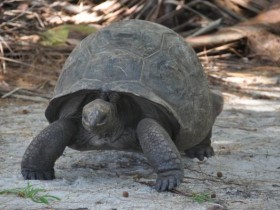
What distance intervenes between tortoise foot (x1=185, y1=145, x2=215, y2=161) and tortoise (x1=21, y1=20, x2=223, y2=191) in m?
0.41

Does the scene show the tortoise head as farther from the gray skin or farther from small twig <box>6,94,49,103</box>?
small twig <box>6,94,49,103</box>

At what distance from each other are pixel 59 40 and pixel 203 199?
531 cm

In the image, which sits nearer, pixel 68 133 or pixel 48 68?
pixel 68 133

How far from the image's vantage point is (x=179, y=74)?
416cm

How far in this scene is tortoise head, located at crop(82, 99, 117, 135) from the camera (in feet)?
12.2

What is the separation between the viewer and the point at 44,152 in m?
4.00

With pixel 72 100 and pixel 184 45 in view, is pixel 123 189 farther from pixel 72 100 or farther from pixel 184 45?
pixel 184 45

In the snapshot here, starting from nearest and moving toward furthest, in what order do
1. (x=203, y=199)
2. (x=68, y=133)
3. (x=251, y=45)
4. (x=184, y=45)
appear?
(x=203, y=199)
(x=68, y=133)
(x=184, y=45)
(x=251, y=45)

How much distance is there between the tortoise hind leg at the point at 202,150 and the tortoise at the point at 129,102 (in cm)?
42

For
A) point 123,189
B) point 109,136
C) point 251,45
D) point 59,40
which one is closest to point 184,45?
point 109,136

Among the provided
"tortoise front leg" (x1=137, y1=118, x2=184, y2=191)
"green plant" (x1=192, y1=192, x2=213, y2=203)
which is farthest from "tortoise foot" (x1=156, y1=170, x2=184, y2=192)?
"green plant" (x1=192, y1=192, x2=213, y2=203)

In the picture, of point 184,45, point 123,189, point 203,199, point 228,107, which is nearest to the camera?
point 203,199

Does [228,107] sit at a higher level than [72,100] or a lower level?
lower

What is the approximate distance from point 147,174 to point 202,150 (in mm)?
696
